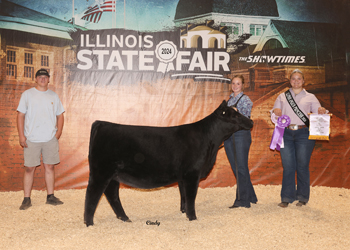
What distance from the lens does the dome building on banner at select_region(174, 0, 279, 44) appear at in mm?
5602

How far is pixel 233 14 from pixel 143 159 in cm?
372

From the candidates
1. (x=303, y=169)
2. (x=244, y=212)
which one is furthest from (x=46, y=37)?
(x=303, y=169)

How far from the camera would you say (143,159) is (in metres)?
3.48

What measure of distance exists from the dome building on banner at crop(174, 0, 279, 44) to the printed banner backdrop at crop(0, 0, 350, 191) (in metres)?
0.02

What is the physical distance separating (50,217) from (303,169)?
12.5ft

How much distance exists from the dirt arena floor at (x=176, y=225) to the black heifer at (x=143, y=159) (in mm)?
323

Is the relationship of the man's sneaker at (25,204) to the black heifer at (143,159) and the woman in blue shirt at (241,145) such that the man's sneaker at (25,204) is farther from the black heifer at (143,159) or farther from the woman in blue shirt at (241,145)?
the woman in blue shirt at (241,145)

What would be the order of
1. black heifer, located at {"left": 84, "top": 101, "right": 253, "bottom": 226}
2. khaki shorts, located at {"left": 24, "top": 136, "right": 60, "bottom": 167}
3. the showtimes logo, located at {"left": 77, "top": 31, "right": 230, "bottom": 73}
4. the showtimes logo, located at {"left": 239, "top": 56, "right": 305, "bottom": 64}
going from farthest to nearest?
the showtimes logo, located at {"left": 239, "top": 56, "right": 305, "bottom": 64} → the showtimes logo, located at {"left": 77, "top": 31, "right": 230, "bottom": 73} → khaki shorts, located at {"left": 24, "top": 136, "right": 60, "bottom": 167} → black heifer, located at {"left": 84, "top": 101, "right": 253, "bottom": 226}

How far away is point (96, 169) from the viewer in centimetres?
342

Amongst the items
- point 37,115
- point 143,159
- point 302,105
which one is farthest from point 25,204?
point 302,105

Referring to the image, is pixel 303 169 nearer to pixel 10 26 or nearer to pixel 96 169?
pixel 96 169

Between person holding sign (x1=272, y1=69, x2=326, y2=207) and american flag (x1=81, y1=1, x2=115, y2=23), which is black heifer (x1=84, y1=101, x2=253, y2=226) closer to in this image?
person holding sign (x1=272, y1=69, x2=326, y2=207)

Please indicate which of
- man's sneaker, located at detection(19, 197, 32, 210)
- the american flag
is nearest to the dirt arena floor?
man's sneaker, located at detection(19, 197, 32, 210)

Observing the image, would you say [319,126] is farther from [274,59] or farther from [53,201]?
[53,201]
